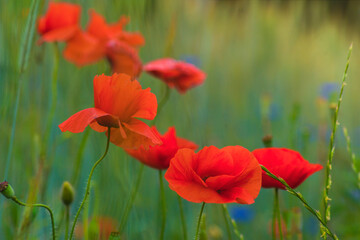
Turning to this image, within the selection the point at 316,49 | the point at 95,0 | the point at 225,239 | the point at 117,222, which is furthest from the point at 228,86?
the point at 117,222

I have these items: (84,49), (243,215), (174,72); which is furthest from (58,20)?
(243,215)

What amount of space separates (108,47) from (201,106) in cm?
50

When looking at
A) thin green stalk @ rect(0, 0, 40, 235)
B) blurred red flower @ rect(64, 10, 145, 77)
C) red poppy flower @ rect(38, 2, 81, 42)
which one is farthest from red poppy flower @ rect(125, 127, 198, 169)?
red poppy flower @ rect(38, 2, 81, 42)

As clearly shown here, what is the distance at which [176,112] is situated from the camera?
981mm

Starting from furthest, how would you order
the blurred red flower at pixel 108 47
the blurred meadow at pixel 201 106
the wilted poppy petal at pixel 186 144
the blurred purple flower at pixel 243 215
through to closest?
the blurred purple flower at pixel 243 215 < the blurred red flower at pixel 108 47 < the blurred meadow at pixel 201 106 < the wilted poppy petal at pixel 186 144

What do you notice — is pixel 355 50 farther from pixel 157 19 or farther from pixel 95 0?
pixel 95 0

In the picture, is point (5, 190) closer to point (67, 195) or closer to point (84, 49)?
point (67, 195)

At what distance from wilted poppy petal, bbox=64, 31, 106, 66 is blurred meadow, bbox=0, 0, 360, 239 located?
27mm

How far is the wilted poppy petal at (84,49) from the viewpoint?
2.41 ft

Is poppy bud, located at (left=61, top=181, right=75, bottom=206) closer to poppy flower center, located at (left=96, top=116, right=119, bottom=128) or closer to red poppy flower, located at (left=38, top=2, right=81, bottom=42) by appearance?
poppy flower center, located at (left=96, top=116, right=119, bottom=128)

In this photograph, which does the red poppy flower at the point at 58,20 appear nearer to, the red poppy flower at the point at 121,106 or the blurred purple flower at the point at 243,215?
the red poppy flower at the point at 121,106

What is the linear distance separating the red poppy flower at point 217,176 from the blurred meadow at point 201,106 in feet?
0.36

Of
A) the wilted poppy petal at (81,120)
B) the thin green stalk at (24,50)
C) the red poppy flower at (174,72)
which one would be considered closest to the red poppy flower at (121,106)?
the wilted poppy petal at (81,120)

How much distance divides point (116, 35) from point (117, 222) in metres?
0.31
